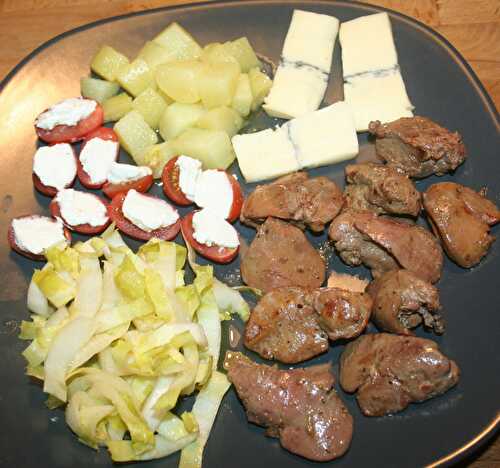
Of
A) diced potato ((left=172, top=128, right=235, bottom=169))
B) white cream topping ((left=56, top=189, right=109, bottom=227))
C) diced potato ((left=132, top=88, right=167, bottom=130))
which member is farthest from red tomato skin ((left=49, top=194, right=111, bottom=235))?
diced potato ((left=132, top=88, right=167, bottom=130))

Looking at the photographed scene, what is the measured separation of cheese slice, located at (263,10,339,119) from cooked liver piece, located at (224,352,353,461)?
74.3 inches

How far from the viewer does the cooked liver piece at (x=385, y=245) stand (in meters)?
4.00

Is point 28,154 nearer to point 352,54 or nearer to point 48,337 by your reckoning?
point 48,337

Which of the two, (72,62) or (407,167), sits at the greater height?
(72,62)

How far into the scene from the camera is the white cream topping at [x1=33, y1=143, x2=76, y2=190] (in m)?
4.41

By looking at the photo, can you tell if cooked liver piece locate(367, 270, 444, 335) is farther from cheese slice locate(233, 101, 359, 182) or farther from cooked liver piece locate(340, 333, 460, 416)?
cheese slice locate(233, 101, 359, 182)

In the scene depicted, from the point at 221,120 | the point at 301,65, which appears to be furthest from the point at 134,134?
the point at 301,65

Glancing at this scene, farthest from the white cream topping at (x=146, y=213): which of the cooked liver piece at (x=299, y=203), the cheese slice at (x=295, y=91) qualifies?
the cheese slice at (x=295, y=91)

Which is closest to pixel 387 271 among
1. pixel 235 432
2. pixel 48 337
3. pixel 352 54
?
pixel 235 432

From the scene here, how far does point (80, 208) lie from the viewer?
429cm

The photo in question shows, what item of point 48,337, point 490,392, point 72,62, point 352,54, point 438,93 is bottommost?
point 490,392

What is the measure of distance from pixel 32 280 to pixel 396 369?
86.9 inches

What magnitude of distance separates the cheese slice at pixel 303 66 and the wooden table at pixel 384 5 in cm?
66

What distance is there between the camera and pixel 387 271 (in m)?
4.09
